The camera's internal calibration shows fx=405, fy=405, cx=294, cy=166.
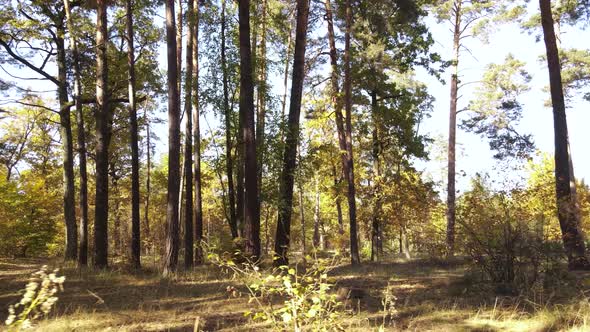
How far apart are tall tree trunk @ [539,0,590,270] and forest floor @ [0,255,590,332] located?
79 centimetres

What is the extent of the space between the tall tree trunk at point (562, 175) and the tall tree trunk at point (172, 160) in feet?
27.7

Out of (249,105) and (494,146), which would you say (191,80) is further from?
(494,146)

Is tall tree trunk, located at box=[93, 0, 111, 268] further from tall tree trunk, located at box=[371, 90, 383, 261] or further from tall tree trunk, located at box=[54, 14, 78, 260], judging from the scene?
tall tree trunk, located at box=[371, 90, 383, 261]

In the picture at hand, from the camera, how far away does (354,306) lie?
20.6ft

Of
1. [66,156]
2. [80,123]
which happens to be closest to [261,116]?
[80,123]

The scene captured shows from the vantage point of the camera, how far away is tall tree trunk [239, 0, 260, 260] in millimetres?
9664

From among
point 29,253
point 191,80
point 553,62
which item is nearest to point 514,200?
point 553,62

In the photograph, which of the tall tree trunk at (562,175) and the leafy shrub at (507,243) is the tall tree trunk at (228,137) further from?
the tall tree trunk at (562,175)

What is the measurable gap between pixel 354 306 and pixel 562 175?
6.84 m

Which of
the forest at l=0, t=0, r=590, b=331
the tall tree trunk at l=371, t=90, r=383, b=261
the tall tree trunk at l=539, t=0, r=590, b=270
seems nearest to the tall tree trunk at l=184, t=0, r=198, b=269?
the forest at l=0, t=0, r=590, b=331

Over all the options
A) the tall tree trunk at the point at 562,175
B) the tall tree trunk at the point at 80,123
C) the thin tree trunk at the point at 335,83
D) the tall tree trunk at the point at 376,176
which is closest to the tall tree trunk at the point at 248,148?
the thin tree trunk at the point at 335,83

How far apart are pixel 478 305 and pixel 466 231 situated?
1.62 meters

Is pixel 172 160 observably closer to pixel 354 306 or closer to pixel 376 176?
pixel 354 306

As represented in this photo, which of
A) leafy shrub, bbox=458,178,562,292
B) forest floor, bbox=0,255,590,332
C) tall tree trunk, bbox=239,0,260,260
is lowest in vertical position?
forest floor, bbox=0,255,590,332
